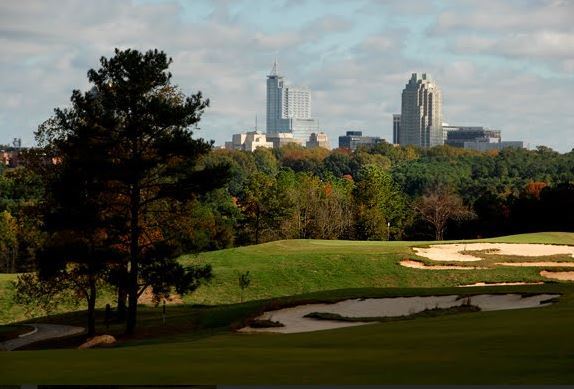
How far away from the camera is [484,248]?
2510 inches

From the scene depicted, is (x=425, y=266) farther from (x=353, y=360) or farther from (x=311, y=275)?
(x=353, y=360)

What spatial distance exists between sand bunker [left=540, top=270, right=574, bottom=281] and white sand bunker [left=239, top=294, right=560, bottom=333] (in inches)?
752

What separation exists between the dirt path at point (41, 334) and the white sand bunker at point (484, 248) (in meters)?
23.5

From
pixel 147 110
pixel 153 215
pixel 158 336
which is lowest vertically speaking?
pixel 158 336

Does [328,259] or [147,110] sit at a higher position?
[147,110]

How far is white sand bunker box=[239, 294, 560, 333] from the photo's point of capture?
33.6 meters

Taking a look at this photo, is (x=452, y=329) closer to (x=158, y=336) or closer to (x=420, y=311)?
(x=420, y=311)

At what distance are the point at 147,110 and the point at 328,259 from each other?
70.2 feet

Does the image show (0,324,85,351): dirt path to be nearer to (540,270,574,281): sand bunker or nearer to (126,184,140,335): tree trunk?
(126,184,140,335): tree trunk

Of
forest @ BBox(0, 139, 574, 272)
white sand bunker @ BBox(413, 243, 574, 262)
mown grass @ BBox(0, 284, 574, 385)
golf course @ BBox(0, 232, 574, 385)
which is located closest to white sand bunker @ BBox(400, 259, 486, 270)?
white sand bunker @ BBox(413, 243, 574, 262)

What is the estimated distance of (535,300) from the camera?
3497 cm

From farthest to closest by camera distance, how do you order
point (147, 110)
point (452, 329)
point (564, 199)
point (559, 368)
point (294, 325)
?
point (564, 199) → point (147, 110) → point (294, 325) → point (452, 329) → point (559, 368)

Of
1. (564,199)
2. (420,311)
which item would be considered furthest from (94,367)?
(564,199)

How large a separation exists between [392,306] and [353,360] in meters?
19.0
